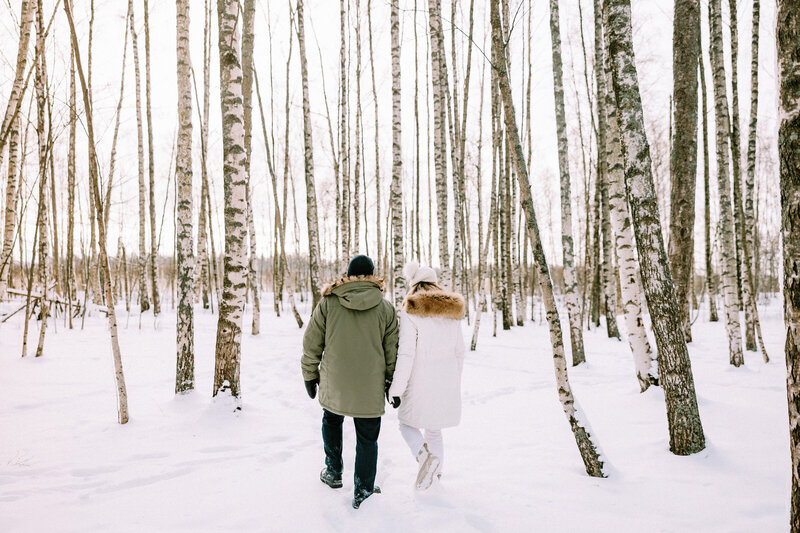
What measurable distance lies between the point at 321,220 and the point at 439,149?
19307 millimetres

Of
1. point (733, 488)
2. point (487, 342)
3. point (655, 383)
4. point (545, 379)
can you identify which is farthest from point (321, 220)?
point (733, 488)

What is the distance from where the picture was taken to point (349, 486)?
9.87 ft

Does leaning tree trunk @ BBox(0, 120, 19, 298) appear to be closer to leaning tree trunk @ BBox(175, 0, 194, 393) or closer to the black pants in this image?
leaning tree trunk @ BBox(175, 0, 194, 393)

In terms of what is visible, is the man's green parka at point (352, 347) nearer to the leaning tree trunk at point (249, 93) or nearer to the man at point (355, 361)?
the man at point (355, 361)

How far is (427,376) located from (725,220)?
6.64 metres

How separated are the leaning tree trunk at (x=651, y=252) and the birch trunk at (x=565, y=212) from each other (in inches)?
179

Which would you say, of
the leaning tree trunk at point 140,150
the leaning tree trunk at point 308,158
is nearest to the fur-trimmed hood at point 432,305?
the leaning tree trunk at point 308,158

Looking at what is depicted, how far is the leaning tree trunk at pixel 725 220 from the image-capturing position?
625 centimetres

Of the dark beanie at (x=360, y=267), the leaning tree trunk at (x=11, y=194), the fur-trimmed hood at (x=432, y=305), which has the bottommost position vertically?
the fur-trimmed hood at (x=432, y=305)

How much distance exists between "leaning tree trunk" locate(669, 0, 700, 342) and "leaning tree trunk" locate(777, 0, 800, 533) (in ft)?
16.0

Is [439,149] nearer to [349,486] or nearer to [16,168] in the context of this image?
[349,486]

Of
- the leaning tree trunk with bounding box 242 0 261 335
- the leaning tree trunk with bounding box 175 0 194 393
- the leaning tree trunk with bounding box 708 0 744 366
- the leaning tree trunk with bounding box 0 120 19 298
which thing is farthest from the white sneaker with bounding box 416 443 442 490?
the leaning tree trunk with bounding box 0 120 19 298

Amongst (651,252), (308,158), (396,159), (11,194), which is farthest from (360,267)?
(308,158)

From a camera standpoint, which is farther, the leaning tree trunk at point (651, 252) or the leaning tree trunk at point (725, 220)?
the leaning tree trunk at point (725, 220)
